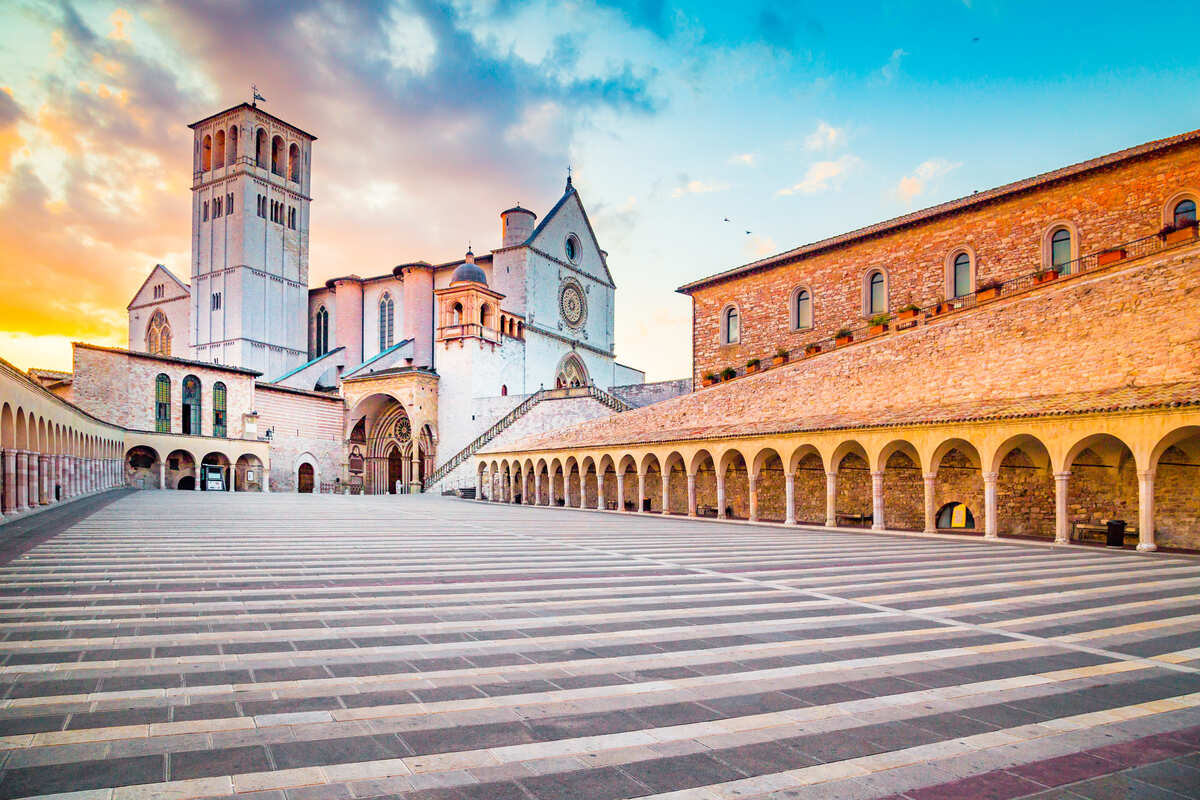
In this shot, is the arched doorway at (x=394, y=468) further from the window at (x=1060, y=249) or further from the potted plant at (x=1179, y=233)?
the potted plant at (x=1179, y=233)

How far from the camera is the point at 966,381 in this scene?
21484 millimetres

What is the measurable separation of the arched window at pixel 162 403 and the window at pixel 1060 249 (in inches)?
1692

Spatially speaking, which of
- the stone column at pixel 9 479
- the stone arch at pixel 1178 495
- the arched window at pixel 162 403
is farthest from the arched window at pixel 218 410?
the stone arch at pixel 1178 495

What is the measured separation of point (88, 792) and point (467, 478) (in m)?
42.9

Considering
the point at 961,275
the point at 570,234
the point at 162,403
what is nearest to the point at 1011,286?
the point at 961,275

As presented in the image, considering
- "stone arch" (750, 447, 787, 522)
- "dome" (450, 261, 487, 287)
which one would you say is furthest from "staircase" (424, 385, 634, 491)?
"stone arch" (750, 447, 787, 522)

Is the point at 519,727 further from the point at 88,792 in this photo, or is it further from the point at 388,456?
the point at 388,456

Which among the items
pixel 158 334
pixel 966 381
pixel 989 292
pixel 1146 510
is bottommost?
pixel 1146 510

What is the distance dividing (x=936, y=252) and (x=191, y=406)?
39.5m

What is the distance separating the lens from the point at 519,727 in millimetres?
4238

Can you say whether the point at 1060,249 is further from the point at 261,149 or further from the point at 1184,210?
the point at 261,149

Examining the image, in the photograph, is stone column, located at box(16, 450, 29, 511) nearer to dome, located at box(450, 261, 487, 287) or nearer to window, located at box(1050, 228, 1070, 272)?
window, located at box(1050, 228, 1070, 272)

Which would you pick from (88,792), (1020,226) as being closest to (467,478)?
(1020,226)

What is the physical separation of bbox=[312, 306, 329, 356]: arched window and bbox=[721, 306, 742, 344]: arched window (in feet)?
124
